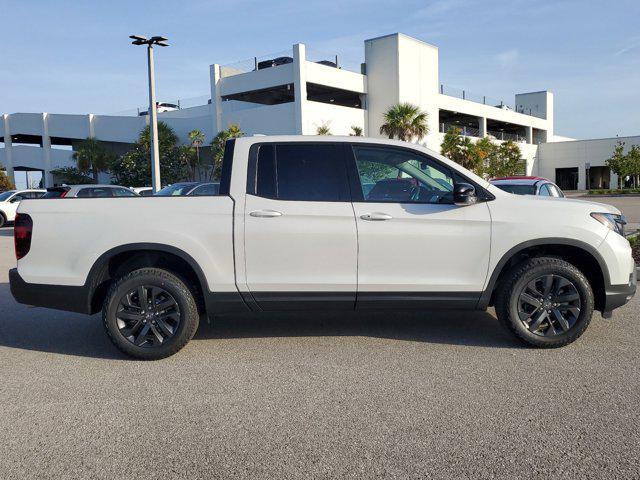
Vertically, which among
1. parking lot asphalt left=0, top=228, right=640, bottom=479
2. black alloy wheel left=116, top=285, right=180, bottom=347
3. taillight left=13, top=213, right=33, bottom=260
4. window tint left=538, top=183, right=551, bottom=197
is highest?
window tint left=538, top=183, right=551, bottom=197

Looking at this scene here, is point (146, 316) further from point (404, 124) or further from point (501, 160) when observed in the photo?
point (501, 160)

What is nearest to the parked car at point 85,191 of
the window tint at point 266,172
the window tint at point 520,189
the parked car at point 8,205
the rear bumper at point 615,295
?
the parked car at point 8,205

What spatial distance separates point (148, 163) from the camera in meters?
39.4

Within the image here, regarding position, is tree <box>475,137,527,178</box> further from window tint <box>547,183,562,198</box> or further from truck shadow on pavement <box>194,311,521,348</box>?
truck shadow on pavement <box>194,311,521,348</box>

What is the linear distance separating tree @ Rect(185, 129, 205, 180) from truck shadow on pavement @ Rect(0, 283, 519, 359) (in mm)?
34156

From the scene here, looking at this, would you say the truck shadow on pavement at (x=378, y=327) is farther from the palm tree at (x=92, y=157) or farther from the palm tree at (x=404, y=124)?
the palm tree at (x=92, y=157)

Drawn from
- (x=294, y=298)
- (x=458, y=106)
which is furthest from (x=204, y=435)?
(x=458, y=106)

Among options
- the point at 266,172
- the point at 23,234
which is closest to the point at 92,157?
the point at 23,234

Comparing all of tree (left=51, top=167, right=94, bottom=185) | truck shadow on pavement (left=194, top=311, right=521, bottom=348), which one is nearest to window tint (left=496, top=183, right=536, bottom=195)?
truck shadow on pavement (left=194, top=311, right=521, bottom=348)

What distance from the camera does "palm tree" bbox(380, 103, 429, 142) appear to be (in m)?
38.2

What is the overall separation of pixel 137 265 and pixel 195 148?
120ft

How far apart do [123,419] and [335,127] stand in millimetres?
35649

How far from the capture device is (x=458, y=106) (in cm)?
4850

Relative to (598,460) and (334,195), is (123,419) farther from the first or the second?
(598,460)
